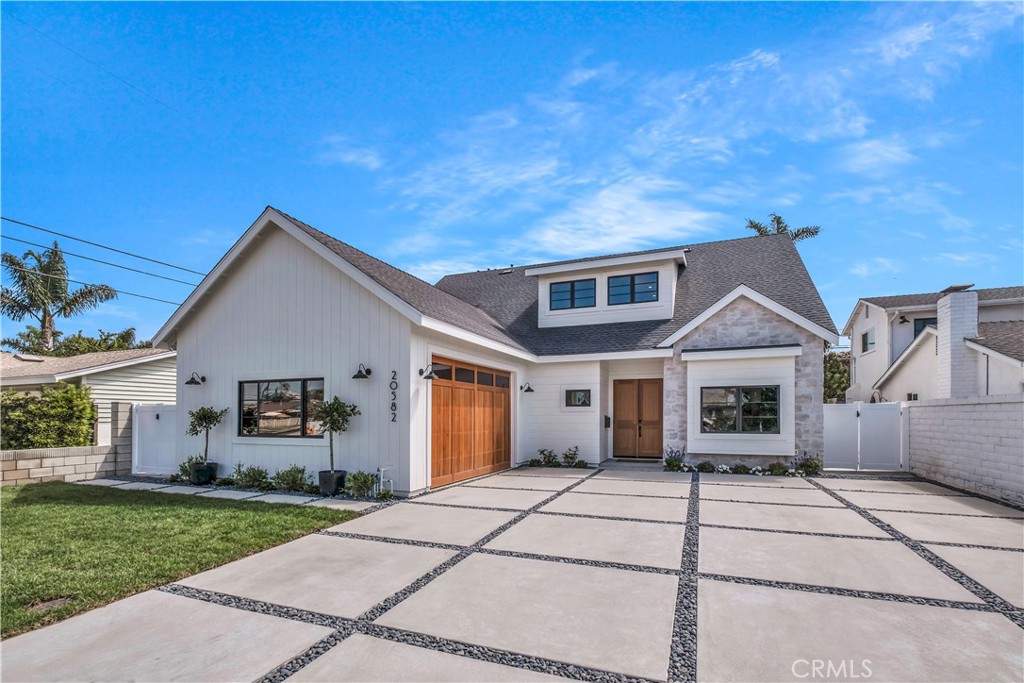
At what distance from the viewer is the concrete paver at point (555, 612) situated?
3.16 meters

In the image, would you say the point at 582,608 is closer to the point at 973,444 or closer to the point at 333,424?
the point at 333,424

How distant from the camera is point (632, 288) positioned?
46.9 ft

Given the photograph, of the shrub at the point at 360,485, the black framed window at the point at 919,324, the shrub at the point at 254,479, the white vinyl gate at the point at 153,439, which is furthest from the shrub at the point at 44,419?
the black framed window at the point at 919,324

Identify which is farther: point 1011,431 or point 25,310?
point 25,310

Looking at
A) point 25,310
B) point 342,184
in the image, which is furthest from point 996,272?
point 25,310

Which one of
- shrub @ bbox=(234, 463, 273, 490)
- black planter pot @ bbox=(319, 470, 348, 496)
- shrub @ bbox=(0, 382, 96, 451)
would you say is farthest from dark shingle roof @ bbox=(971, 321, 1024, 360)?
shrub @ bbox=(0, 382, 96, 451)

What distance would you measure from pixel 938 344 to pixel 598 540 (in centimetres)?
1363

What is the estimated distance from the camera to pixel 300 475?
9109 millimetres

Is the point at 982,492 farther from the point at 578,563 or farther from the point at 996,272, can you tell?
the point at 996,272

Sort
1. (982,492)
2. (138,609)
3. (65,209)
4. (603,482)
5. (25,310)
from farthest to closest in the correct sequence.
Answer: (25,310)
(65,209)
(603,482)
(982,492)
(138,609)

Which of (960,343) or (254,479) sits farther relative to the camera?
(960,343)

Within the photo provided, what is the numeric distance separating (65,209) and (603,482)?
20.7 m

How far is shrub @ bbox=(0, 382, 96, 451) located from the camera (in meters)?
11.1

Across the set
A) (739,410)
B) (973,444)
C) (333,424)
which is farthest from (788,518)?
(333,424)
